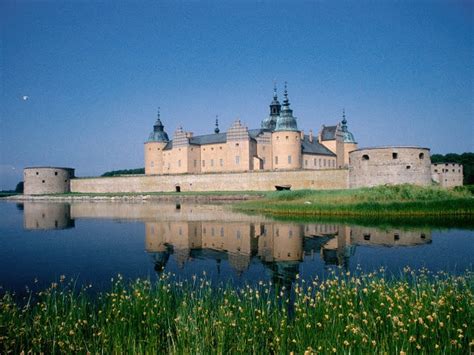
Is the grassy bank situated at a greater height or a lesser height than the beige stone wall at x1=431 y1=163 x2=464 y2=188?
lesser

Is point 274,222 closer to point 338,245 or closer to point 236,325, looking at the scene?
point 338,245

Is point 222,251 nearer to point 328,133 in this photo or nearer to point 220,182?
point 220,182

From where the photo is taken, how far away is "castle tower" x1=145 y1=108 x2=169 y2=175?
53688 mm

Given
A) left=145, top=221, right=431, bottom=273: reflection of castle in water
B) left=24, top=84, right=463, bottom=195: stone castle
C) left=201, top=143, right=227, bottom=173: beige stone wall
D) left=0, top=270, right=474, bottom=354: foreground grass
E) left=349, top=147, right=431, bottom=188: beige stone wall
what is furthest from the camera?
left=201, top=143, right=227, bottom=173: beige stone wall

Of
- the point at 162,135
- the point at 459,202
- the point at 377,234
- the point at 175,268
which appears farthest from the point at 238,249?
the point at 162,135

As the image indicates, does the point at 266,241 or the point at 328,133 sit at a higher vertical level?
the point at 328,133

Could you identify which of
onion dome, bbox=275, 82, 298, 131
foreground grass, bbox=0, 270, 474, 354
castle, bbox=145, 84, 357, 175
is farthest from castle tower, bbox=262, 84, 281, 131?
foreground grass, bbox=0, 270, 474, 354

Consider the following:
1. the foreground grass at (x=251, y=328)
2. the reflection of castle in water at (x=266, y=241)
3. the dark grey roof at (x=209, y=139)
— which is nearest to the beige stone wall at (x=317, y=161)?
the dark grey roof at (x=209, y=139)

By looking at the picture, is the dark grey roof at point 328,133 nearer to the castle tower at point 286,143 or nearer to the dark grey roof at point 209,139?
the castle tower at point 286,143

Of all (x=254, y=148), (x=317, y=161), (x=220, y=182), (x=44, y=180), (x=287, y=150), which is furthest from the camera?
(x=44, y=180)

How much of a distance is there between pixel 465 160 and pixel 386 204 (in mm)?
59803

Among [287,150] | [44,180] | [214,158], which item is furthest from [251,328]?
[44,180]

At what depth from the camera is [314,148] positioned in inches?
1930

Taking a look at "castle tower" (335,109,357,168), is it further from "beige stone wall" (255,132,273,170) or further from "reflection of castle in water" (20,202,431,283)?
"reflection of castle in water" (20,202,431,283)
